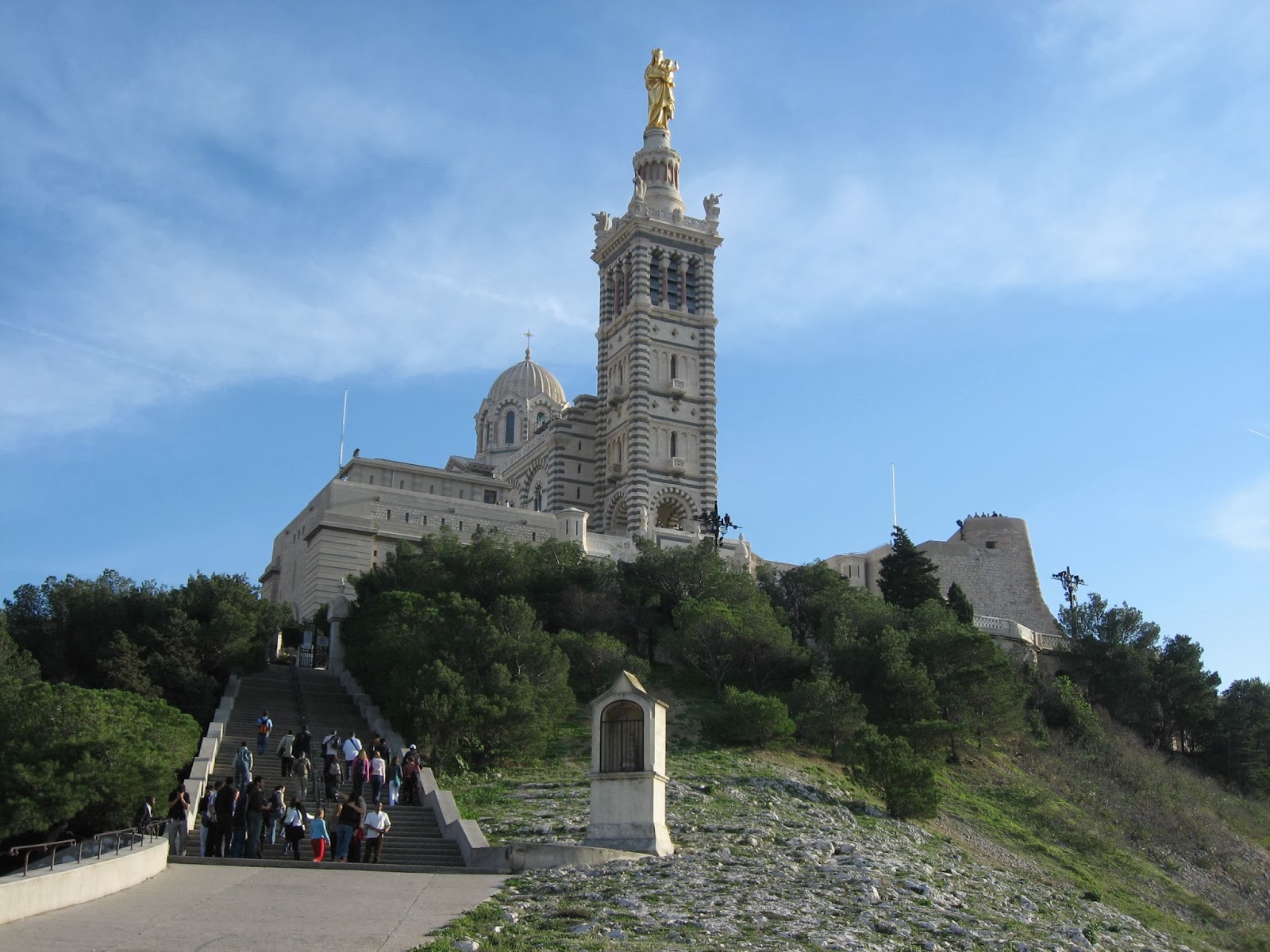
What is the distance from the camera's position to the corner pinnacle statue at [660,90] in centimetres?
6912

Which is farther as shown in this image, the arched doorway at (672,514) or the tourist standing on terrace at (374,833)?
the arched doorway at (672,514)

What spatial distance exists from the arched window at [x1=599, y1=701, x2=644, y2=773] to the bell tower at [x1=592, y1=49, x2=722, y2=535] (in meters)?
36.2

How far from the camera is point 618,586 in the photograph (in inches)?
1763

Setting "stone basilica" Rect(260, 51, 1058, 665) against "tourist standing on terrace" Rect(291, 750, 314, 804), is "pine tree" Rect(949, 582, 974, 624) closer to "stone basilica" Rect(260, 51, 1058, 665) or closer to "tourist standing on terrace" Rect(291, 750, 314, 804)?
"stone basilica" Rect(260, 51, 1058, 665)

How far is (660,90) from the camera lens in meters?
69.1

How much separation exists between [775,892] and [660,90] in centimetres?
5669

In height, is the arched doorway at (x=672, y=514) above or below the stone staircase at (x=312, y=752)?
above

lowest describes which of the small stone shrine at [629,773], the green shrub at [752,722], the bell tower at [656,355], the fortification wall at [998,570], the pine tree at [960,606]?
the small stone shrine at [629,773]

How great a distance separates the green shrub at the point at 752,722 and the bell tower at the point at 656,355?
22.8 metres

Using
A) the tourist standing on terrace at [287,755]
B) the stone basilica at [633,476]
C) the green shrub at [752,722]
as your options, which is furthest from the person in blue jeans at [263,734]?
the stone basilica at [633,476]

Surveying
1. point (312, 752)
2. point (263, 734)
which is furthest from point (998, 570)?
point (263, 734)

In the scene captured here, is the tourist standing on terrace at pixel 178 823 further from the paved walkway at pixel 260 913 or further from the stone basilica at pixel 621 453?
the stone basilica at pixel 621 453

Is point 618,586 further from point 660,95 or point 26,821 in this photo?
point 660,95

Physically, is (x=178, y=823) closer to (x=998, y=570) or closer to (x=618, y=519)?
(x=618, y=519)
